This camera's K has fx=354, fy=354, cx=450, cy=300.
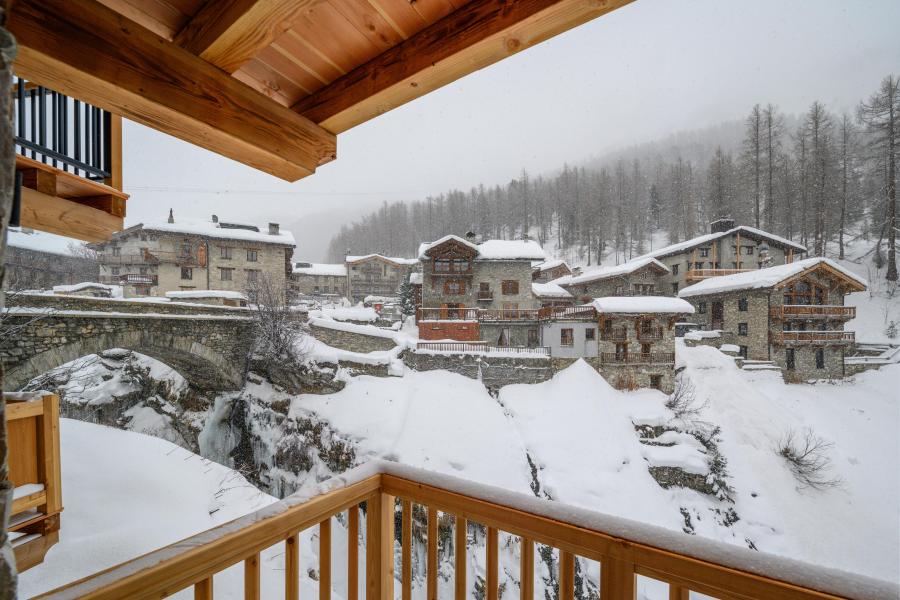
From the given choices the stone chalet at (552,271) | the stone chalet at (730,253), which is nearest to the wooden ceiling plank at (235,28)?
the stone chalet at (730,253)

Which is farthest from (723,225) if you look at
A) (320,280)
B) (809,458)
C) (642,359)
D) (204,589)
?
(320,280)

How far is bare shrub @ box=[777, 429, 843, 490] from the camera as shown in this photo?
30.6 ft

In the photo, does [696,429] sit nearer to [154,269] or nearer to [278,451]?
[278,451]

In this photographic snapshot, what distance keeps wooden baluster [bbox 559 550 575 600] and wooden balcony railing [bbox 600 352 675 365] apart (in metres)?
12.6

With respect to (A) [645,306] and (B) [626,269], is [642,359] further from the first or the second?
(B) [626,269]

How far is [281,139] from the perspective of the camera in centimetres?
169

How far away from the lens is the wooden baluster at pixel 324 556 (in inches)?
55.7

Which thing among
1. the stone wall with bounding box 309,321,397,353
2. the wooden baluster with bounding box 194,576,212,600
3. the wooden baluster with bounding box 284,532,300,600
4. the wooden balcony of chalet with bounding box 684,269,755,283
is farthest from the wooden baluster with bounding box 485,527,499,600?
the wooden balcony of chalet with bounding box 684,269,755,283

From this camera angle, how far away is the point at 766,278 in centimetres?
1347

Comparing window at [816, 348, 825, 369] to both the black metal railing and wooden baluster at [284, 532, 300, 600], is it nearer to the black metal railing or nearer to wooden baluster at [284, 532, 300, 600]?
wooden baluster at [284, 532, 300, 600]

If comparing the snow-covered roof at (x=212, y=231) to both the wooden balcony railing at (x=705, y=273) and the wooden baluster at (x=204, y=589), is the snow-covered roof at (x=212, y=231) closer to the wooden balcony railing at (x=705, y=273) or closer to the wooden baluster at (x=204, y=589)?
the wooden baluster at (x=204, y=589)

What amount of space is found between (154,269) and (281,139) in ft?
73.1

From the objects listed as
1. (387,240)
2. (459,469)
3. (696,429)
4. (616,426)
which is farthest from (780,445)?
(387,240)

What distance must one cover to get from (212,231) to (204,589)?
21393 millimetres
